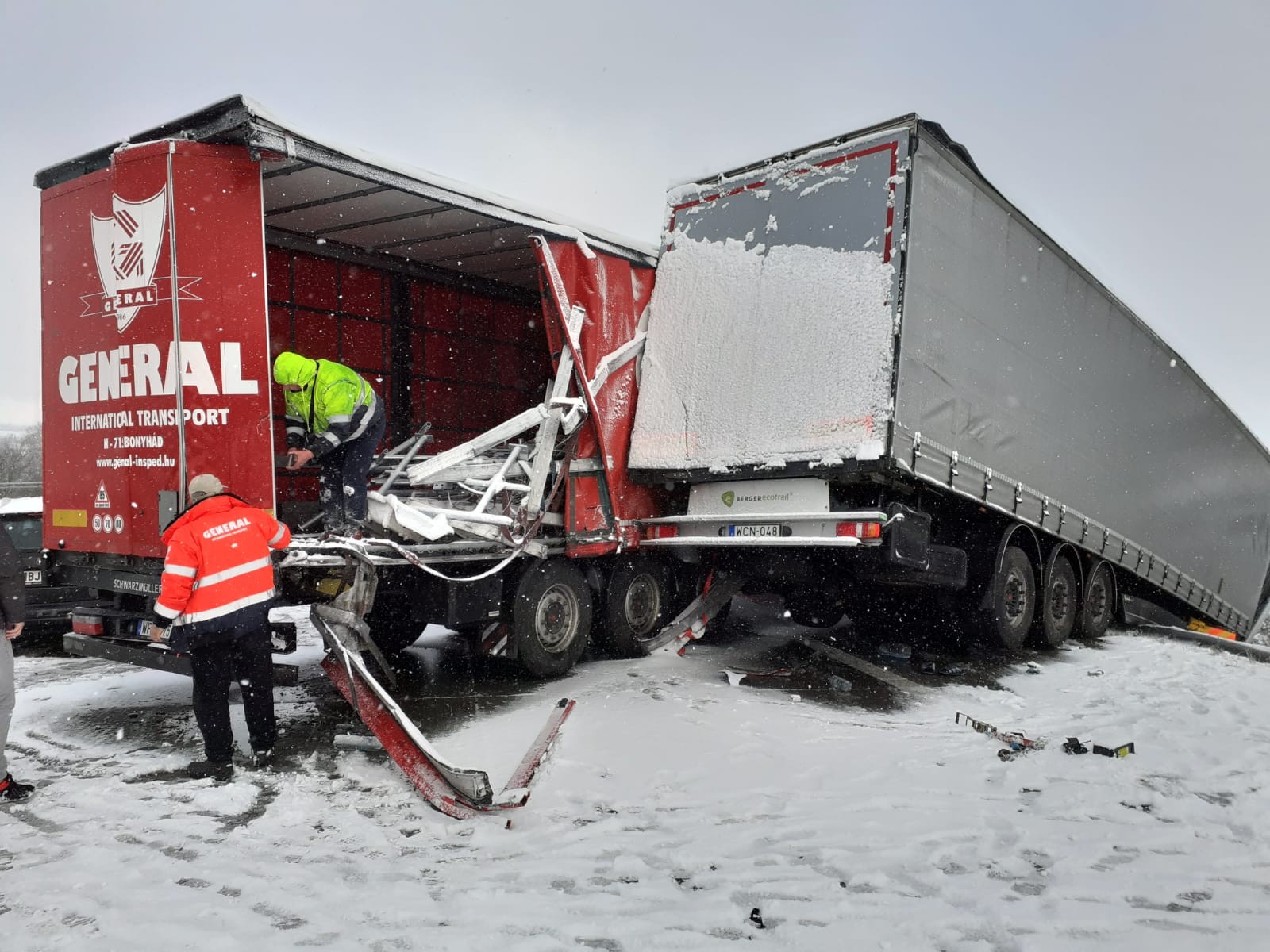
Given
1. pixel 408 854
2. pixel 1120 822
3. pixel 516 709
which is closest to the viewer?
pixel 408 854

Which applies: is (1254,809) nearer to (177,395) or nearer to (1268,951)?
(1268,951)

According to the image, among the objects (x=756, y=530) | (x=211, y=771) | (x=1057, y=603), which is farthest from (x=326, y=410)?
(x=1057, y=603)

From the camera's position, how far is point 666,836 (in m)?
3.98

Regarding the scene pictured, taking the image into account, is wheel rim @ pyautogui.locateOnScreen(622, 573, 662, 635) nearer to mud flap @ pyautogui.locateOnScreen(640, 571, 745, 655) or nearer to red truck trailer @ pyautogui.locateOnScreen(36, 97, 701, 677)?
red truck trailer @ pyautogui.locateOnScreen(36, 97, 701, 677)

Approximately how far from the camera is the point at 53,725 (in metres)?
5.75

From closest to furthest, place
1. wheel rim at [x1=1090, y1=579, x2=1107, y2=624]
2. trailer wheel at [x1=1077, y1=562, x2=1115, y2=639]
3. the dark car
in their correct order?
the dark car < trailer wheel at [x1=1077, y1=562, x2=1115, y2=639] < wheel rim at [x1=1090, y1=579, x2=1107, y2=624]

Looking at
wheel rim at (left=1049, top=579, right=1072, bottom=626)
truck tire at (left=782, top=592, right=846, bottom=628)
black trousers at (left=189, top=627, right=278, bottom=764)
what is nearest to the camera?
black trousers at (left=189, top=627, right=278, bottom=764)

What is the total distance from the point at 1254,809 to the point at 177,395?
5652 mm

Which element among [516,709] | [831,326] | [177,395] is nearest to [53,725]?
[177,395]

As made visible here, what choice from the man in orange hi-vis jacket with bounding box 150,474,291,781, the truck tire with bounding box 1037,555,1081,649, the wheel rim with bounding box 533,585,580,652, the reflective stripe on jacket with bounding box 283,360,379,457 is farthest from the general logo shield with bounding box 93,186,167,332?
the truck tire with bounding box 1037,555,1081,649

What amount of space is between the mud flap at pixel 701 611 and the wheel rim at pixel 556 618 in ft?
3.60

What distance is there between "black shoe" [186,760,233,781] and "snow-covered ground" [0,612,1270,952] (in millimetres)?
113

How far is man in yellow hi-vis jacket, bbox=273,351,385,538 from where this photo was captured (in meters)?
5.87

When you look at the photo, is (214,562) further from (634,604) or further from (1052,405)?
(1052,405)
